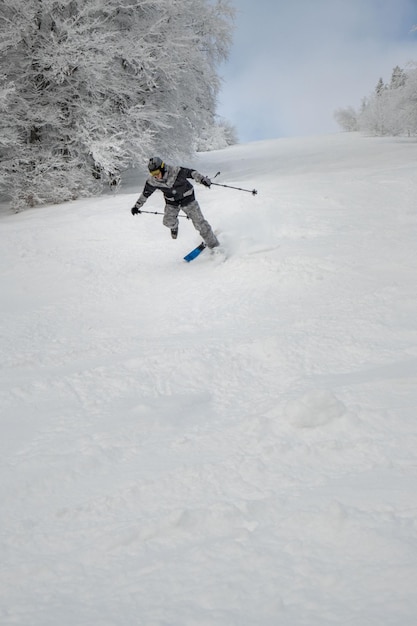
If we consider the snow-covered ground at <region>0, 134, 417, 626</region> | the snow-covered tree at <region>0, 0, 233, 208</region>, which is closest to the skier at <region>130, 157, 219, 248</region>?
the snow-covered ground at <region>0, 134, 417, 626</region>

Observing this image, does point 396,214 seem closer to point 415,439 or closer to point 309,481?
point 415,439

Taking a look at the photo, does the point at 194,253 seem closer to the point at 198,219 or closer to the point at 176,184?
the point at 198,219

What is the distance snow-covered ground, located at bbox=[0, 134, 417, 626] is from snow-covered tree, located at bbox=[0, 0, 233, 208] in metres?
5.98

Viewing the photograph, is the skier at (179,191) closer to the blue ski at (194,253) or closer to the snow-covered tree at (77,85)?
the blue ski at (194,253)

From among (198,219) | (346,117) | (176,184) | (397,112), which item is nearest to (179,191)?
(176,184)

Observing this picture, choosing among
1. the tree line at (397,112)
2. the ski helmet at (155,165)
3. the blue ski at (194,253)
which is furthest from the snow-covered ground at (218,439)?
the tree line at (397,112)

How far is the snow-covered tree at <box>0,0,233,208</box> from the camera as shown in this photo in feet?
36.2

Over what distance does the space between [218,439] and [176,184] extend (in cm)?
516

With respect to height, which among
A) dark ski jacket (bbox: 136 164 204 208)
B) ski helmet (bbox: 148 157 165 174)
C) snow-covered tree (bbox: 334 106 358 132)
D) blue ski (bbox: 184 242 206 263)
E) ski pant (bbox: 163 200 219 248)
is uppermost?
snow-covered tree (bbox: 334 106 358 132)

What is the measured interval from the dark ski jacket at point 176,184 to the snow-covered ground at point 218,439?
1210mm

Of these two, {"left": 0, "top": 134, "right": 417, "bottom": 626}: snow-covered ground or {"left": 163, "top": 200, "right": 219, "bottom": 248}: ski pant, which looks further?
{"left": 163, "top": 200, "right": 219, "bottom": 248}: ski pant

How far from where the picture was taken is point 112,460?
279cm

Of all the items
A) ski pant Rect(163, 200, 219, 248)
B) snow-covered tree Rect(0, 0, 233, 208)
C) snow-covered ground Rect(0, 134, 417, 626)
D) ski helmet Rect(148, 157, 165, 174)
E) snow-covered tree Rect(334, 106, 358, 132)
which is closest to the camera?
snow-covered ground Rect(0, 134, 417, 626)

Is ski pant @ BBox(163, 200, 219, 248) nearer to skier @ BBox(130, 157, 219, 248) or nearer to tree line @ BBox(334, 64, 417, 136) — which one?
skier @ BBox(130, 157, 219, 248)
